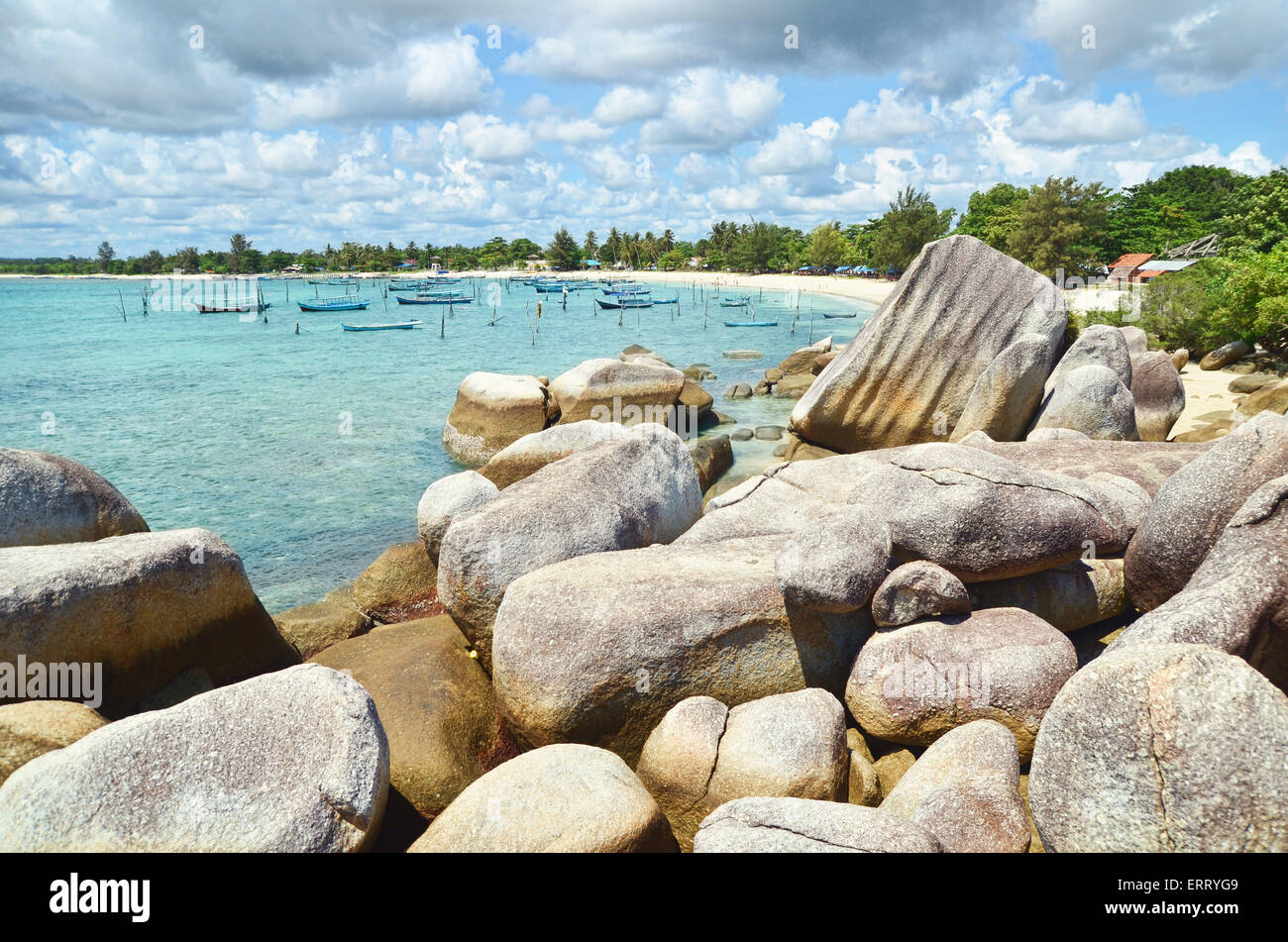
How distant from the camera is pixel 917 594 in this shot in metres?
6.13

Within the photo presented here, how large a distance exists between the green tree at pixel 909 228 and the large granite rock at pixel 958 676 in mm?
72726

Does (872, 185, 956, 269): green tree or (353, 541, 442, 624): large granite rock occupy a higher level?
(872, 185, 956, 269): green tree

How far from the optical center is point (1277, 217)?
3003 centimetres

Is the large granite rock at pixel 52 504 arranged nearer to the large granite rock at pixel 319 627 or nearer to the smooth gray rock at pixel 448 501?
the large granite rock at pixel 319 627

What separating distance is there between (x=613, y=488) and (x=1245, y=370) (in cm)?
1960

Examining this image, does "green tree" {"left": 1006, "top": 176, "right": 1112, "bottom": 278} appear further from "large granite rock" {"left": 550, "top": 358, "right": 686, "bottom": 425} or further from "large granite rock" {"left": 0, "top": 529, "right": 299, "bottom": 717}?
"large granite rock" {"left": 0, "top": 529, "right": 299, "bottom": 717}

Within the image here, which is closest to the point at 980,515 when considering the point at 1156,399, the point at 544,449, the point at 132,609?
the point at 132,609

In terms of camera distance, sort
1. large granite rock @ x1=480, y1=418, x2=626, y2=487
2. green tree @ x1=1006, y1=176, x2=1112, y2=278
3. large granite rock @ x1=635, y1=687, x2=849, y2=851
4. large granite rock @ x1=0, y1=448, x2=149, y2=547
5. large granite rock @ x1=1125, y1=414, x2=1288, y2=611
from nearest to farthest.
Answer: large granite rock @ x1=635, y1=687, x2=849, y2=851
large granite rock @ x1=1125, y1=414, x2=1288, y2=611
large granite rock @ x1=0, y1=448, x2=149, y2=547
large granite rock @ x1=480, y1=418, x2=626, y2=487
green tree @ x1=1006, y1=176, x2=1112, y2=278

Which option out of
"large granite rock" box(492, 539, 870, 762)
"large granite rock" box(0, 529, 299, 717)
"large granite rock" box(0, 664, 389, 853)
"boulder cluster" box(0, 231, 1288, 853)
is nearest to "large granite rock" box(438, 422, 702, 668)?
"boulder cluster" box(0, 231, 1288, 853)

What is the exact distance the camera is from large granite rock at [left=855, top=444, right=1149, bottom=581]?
20.5 ft

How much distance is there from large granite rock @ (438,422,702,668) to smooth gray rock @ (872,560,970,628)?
118 inches

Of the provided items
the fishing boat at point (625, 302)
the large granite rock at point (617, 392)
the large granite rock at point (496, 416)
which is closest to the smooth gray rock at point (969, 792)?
A: the large granite rock at point (617, 392)
